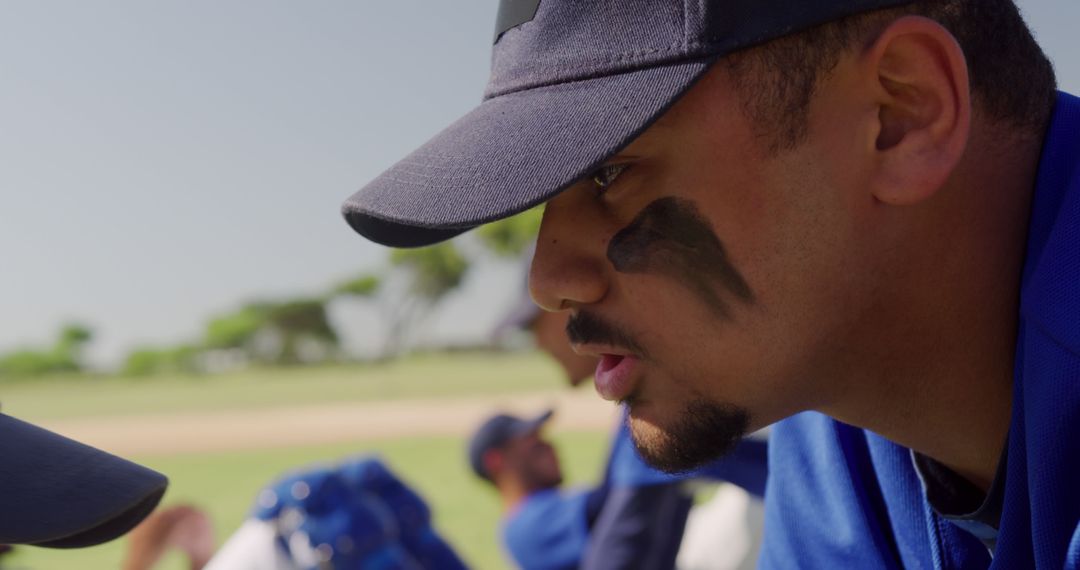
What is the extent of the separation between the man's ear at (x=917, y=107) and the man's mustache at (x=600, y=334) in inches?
15.9

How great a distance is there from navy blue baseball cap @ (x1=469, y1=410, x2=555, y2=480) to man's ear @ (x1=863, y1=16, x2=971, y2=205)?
3815mm

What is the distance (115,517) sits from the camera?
59.2 inches

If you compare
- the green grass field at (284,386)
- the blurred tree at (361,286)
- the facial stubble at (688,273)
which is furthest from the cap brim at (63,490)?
the blurred tree at (361,286)

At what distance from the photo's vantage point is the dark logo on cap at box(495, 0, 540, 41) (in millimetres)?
1499

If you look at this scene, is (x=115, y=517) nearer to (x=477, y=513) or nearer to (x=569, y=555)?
(x=569, y=555)

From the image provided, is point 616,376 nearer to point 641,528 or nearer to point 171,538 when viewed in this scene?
point 641,528

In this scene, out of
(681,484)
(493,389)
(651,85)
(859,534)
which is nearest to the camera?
(651,85)

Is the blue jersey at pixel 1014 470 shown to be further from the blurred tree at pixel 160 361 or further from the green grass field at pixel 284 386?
the blurred tree at pixel 160 361

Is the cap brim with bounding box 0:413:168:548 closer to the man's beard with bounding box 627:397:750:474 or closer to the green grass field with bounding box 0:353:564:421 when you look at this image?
the man's beard with bounding box 627:397:750:474

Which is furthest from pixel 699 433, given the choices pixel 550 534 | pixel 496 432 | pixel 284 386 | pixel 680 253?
pixel 284 386

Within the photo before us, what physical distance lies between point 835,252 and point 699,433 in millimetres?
324

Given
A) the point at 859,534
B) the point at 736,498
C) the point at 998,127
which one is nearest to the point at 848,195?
the point at 998,127

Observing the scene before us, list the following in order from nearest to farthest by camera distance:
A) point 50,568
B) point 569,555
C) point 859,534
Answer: point 859,534, point 569,555, point 50,568

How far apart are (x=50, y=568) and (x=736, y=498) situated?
20.3 feet
